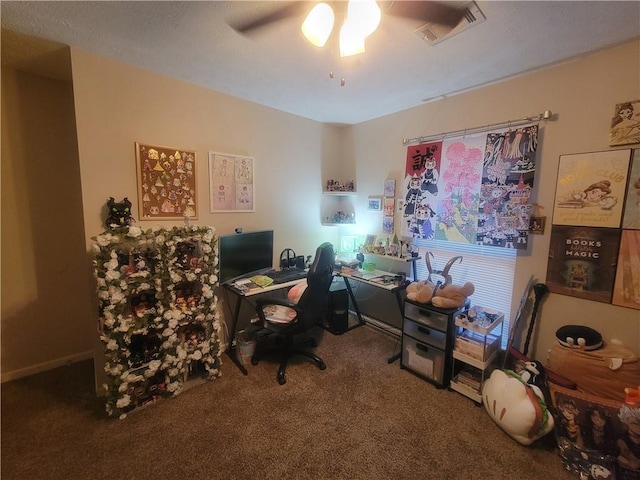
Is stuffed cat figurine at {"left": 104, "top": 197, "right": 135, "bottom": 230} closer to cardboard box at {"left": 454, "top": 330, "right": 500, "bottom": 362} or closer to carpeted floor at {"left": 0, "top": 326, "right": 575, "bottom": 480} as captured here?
carpeted floor at {"left": 0, "top": 326, "right": 575, "bottom": 480}

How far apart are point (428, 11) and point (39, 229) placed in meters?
3.13

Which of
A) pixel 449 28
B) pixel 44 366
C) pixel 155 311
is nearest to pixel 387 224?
pixel 449 28

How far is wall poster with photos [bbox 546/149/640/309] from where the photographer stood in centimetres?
165

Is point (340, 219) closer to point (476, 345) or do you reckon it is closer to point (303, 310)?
point (303, 310)

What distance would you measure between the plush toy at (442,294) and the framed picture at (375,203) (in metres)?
1.13

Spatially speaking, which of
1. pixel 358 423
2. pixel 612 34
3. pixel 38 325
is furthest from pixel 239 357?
pixel 612 34

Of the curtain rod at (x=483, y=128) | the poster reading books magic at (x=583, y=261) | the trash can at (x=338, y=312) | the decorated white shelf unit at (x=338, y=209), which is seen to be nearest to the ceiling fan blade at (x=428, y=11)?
the curtain rod at (x=483, y=128)

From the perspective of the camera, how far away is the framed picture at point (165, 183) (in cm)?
206

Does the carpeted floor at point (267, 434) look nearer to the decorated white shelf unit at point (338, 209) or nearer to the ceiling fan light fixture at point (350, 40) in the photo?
the decorated white shelf unit at point (338, 209)

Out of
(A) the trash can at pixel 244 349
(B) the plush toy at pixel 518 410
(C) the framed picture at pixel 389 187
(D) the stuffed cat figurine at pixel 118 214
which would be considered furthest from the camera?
(C) the framed picture at pixel 389 187

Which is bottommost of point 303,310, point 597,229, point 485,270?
point 303,310

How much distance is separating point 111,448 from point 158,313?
784 mm

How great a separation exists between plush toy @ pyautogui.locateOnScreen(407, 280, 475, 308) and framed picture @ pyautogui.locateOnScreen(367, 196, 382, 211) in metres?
1.13

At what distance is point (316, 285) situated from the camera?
2176 millimetres
